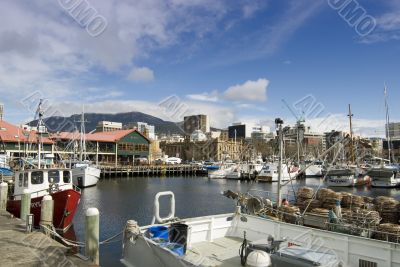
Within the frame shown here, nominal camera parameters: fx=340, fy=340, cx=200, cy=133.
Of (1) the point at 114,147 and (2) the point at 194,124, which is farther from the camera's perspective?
(2) the point at 194,124

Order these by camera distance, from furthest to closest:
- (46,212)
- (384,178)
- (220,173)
Answer: (220,173) < (384,178) < (46,212)

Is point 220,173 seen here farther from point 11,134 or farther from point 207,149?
point 207,149

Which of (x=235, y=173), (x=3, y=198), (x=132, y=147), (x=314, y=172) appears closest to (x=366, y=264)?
(x=3, y=198)

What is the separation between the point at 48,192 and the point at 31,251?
10.4 meters

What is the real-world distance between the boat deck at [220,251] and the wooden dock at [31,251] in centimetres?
376

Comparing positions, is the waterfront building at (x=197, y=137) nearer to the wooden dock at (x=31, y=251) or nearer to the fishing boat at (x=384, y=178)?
the fishing boat at (x=384, y=178)

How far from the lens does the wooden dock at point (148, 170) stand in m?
76.1

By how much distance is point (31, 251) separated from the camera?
1160 centimetres

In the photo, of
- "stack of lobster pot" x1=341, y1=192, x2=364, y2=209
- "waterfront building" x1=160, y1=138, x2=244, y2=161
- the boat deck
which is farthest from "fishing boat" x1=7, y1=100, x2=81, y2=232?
"waterfront building" x1=160, y1=138, x2=244, y2=161

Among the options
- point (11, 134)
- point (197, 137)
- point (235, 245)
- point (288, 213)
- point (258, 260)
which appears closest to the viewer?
point (258, 260)

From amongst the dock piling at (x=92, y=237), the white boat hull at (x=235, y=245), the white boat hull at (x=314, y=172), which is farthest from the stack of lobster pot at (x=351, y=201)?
the white boat hull at (x=314, y=172)

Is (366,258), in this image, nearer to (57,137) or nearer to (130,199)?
(130,199)

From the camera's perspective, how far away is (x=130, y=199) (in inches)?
1590

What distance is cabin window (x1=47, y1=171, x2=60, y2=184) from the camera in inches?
885
